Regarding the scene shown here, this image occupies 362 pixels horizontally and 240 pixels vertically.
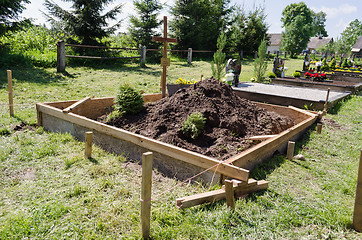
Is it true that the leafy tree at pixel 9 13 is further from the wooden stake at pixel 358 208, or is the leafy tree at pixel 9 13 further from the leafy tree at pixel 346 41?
the leafy tree at pixel 346 41

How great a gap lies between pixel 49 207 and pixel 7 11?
1119 cm

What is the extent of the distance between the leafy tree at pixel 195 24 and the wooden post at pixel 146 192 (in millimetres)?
19982

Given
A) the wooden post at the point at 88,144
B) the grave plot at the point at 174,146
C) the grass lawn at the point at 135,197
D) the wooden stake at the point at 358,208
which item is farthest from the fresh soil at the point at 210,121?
the wooden stake at the point at 358,208

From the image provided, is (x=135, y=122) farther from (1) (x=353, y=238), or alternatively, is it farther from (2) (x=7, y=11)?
(2) (x=7, y=11)

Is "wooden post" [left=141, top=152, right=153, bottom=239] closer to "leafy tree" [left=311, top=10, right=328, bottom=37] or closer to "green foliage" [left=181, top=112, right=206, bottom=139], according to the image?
"green foliage" [left=181, top=112, right=206, bottom=139]

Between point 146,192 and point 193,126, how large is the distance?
1.96m

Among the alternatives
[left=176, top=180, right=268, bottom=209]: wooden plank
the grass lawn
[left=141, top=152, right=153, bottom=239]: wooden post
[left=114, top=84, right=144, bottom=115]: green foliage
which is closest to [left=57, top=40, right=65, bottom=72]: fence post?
the grass lawn

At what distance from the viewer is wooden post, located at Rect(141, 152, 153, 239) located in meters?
2.19

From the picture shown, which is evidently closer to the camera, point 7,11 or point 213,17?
point 7,11

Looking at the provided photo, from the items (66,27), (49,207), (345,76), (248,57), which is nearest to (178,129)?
(49,207)

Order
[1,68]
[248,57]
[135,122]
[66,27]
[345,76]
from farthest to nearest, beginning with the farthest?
1. [248,57]
2. [345,76]
3. [66,27]
4. [1,68]
5. [135,122]

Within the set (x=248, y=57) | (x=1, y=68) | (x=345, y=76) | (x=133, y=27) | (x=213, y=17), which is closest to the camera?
(x=1, y=68)

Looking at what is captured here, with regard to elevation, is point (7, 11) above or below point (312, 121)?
above

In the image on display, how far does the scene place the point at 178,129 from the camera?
425cm
